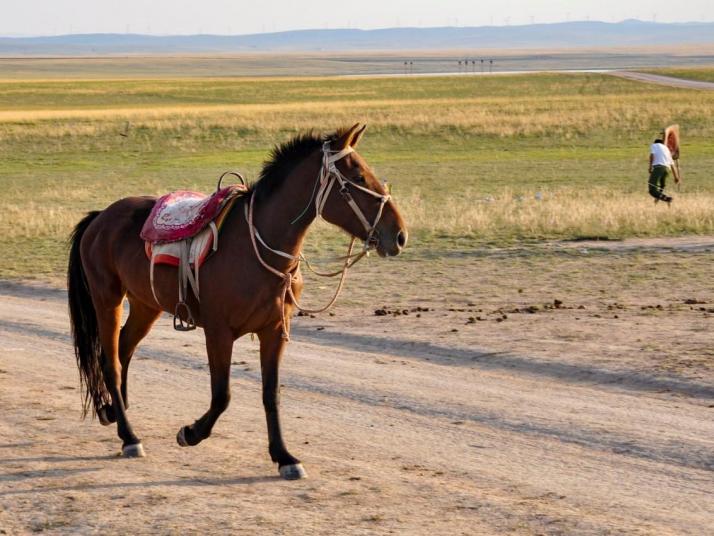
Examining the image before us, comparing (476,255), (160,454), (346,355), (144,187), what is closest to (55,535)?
(160,454)

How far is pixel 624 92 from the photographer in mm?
81625

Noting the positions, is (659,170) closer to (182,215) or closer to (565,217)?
(565,217)

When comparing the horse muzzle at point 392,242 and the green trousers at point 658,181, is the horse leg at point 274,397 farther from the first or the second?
the green trousers at point 658,181

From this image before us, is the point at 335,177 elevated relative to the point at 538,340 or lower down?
elevated

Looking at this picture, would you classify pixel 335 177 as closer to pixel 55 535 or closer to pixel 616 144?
pixel 55 535

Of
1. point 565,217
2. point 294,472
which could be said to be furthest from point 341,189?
point 565,217

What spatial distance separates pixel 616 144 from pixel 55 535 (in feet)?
127

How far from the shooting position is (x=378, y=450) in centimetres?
750

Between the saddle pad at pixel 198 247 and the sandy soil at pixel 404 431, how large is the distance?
124 centimetres

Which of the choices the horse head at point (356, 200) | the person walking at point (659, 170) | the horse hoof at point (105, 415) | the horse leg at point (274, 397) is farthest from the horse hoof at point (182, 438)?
the person walking at point (659, 170)

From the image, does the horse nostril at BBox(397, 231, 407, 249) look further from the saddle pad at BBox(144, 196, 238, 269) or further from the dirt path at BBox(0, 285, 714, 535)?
the dirt path at BBox(0, 285, 714, 535)

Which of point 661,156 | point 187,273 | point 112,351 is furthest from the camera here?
point 661,156

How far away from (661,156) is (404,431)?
16460 mm

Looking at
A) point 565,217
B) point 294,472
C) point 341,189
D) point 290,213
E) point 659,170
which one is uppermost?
point 341,189
